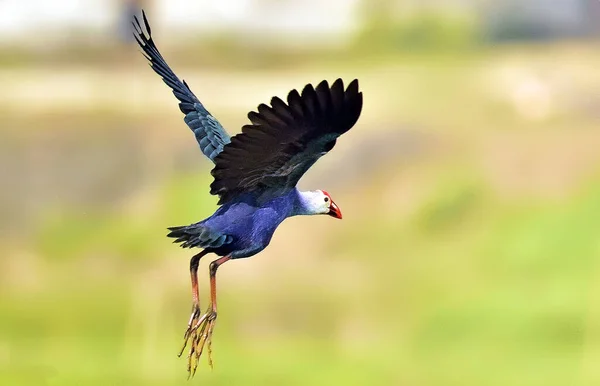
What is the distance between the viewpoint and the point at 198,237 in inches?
46.1

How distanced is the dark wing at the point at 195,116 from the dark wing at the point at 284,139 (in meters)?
0.16

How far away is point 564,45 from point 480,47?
29 centimetres

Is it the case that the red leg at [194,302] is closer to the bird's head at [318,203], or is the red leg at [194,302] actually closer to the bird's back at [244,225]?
the bird's back at [244,225]

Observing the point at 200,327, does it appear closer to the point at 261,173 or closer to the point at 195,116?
the point at 261,173

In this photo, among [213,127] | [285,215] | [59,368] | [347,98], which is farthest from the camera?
[59,368]

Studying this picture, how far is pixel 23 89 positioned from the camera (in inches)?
142

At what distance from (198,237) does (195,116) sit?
0.27 metres

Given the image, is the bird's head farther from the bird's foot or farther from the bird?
the bird's foot

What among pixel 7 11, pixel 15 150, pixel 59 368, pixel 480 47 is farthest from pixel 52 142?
pixel 480 47

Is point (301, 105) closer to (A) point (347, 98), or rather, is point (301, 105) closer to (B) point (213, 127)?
(A) point (347, 98)

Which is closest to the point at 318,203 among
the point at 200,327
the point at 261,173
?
the point at 261,173

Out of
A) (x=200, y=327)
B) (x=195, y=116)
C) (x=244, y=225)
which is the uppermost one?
(x=195, y=116)

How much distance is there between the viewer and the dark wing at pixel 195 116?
4.51 feet

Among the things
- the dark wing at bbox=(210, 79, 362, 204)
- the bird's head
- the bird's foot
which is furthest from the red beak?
the bird's foot
